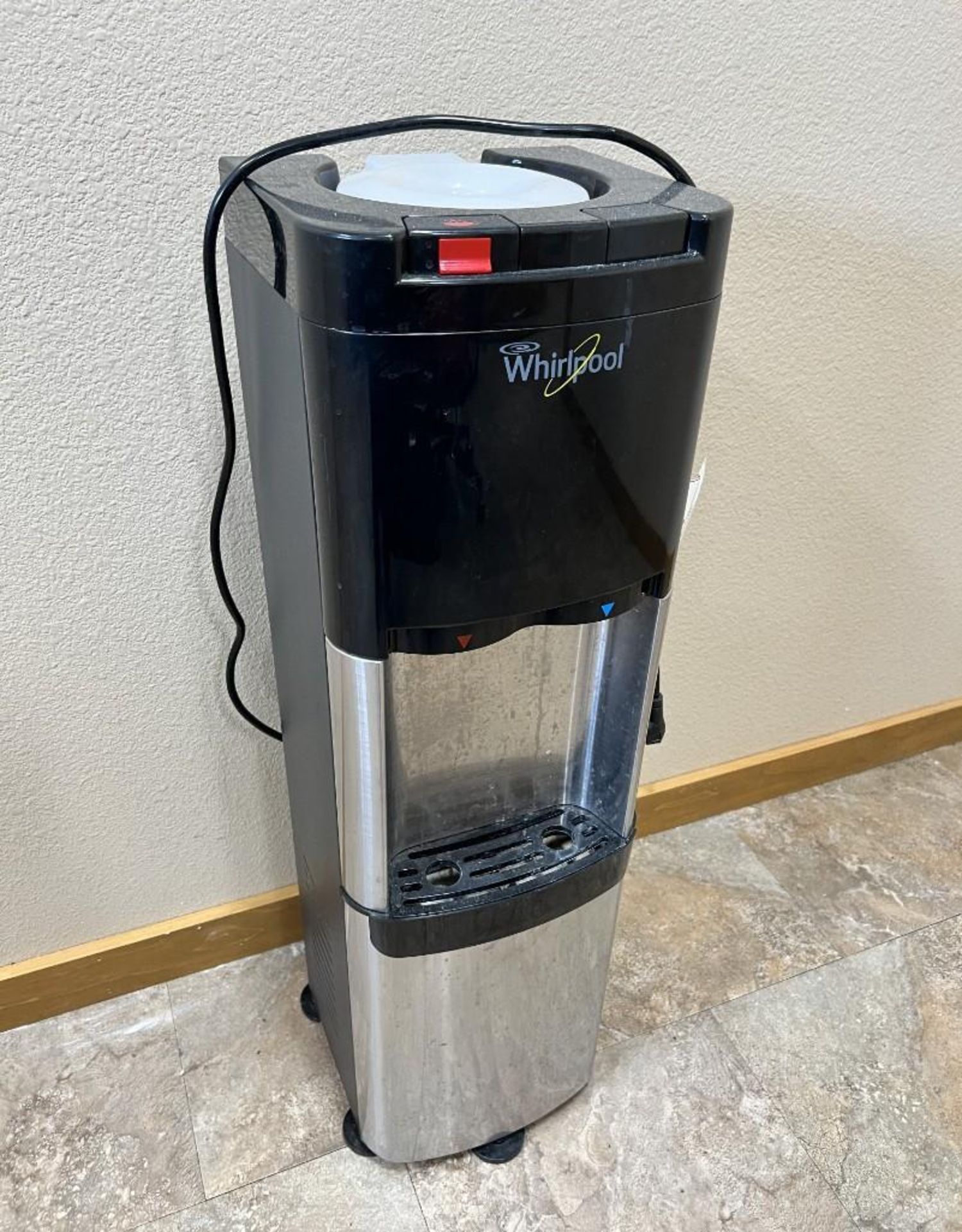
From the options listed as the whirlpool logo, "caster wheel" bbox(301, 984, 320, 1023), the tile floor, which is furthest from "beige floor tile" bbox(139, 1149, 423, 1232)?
the whirlpool logo

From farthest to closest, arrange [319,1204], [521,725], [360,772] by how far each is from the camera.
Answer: [319,1204], [521,725], [360,772]

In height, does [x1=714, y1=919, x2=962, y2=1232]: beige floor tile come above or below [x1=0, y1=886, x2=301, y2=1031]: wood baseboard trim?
below

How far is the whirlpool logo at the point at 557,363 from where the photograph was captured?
1.84 ft

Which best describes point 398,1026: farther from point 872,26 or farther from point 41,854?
point 872,26

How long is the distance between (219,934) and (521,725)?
0.61 m

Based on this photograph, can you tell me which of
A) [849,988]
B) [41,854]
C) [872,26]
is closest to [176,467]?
[41,854]

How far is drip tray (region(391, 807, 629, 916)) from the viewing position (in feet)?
2.60

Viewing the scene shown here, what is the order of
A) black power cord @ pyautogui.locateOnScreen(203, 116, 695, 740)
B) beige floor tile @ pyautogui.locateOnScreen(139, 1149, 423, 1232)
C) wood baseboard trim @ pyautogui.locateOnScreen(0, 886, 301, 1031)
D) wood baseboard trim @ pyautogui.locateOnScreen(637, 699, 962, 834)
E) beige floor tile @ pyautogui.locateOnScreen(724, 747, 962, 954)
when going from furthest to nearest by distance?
wood baseboard trim @ pyautogui.locateOnScreen(637, 699, 962, 834)
beige floor tile @ pyautogui.locateOnScreen(724, 747, 962, 954)
wood baseboard trim @ pyautogui.locateOnScreen(0, 886, 301, 1031)
beige floor tile @ pyautogui.locateOnScreen(139, 1149, 423, 1232)
black power cord @ pyautogui.locateOnScreen(203, 116, 695, 740)

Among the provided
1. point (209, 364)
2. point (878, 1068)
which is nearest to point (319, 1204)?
point (878, 1068)

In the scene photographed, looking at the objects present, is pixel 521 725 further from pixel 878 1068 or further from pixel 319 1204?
pixel 878 1068

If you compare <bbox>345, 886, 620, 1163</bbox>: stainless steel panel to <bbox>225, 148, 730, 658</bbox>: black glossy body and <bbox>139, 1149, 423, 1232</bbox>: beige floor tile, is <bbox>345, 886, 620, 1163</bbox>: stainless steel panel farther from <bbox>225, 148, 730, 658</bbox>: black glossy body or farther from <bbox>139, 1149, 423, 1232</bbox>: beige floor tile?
<bbox>225, 148, 730, 658</bbox>: black glossy body

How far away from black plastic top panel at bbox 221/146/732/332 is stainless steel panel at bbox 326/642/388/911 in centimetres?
25

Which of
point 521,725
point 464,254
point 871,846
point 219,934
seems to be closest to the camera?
point 464,254

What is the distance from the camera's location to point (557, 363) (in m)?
0.57
